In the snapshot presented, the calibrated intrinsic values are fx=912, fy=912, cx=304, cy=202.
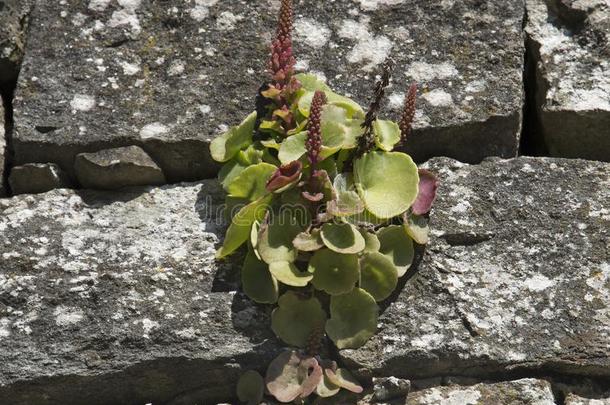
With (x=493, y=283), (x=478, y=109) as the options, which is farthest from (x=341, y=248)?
(x=478, y=109)

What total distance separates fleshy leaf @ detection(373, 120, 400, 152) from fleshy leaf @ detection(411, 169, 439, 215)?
0.35 ft

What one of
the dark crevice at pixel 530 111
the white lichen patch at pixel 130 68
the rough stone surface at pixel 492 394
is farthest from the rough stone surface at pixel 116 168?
the dark crevice at pixel 530 111

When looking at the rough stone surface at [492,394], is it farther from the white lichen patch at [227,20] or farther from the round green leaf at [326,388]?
the white lichen patch at [227,20]

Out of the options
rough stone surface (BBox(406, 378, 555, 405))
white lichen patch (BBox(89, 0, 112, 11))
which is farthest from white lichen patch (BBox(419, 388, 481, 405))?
white lichen patch (BBox(89, 0, 112, 11))

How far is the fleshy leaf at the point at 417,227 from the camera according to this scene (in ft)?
7.71

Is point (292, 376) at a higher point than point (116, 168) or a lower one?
lower

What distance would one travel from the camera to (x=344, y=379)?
7.21ft

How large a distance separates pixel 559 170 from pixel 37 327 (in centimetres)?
145

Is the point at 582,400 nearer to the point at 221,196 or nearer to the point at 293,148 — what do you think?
the point at 293,148

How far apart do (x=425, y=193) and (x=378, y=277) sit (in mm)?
273

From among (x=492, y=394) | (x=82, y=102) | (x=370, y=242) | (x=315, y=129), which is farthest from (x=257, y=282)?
(x=82, y=102)

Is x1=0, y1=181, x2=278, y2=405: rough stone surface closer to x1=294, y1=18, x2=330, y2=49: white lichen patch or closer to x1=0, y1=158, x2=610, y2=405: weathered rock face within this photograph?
x1=0, y1=158, x2=610, y2=405: weathered rock face

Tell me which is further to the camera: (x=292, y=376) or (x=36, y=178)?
(x=36, y=178)

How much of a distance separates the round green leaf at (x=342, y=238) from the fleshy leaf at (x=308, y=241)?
0.02 meters
